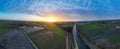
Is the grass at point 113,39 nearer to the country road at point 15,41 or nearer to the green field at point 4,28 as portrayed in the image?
the country road at point 15,41

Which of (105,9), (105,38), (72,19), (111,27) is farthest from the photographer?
(111,27)

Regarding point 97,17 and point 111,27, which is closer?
point 97,17

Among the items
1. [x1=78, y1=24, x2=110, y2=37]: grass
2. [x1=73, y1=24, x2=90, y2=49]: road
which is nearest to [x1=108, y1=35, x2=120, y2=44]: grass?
[x1=78, y1=24, x2=110, y2=37]: grass

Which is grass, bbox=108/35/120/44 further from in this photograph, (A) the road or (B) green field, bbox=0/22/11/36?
(B) green field, bbox=0/22/11/36

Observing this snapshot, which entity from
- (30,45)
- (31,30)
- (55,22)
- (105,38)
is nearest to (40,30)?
(31,30)

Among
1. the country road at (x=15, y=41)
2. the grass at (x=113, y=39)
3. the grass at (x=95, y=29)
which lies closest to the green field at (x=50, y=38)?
the country road at (x=15, y=41)

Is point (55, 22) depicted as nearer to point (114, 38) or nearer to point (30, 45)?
point (30, 45)
